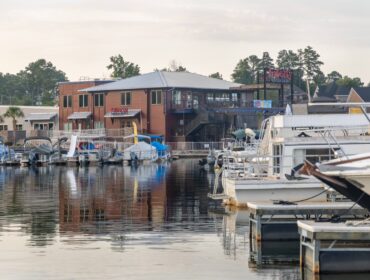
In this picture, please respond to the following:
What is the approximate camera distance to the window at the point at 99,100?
149m

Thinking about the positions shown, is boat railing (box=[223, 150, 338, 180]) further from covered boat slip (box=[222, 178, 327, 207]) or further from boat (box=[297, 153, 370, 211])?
boat (box=[297, 153, 370, 211])

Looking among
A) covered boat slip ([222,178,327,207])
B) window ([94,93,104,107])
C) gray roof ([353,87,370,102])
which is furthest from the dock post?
gray roof ([353,87,370,102])

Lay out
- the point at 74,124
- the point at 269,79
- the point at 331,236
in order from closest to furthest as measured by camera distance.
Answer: the point at 331,236 → the point at 269,79 → the point at 74,124

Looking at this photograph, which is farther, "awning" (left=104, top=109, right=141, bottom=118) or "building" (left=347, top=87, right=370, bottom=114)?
"building" (left=347, top=87, right=370, bottom=114)

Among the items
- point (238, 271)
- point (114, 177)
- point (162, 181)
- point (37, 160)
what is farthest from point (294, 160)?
point (37, 160)

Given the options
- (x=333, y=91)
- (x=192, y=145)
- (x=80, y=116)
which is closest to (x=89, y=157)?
(x=192, y=145)

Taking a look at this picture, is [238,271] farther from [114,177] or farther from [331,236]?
[114,177]

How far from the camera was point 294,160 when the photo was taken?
44469mm

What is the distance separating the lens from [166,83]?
141m

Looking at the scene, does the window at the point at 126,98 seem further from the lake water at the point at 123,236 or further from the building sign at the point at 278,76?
the lake water at the point at 123,236

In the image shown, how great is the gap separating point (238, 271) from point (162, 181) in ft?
152

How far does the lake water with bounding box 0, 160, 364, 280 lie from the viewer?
27656 mm

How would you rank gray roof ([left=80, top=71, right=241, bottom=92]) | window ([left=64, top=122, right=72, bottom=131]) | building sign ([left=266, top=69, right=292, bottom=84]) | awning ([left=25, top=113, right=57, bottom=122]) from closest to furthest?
building sign ([left=266, top=69, right=292, bottom=84]), gray roof ([left=80, top=71, right=241, bottom=92]), window ([left=64, top=122, right=72, bottom=131]), awning ([left=25, top=113, right=57, bottom=122])

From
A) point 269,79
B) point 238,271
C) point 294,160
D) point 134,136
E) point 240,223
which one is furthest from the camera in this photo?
point 269,79
